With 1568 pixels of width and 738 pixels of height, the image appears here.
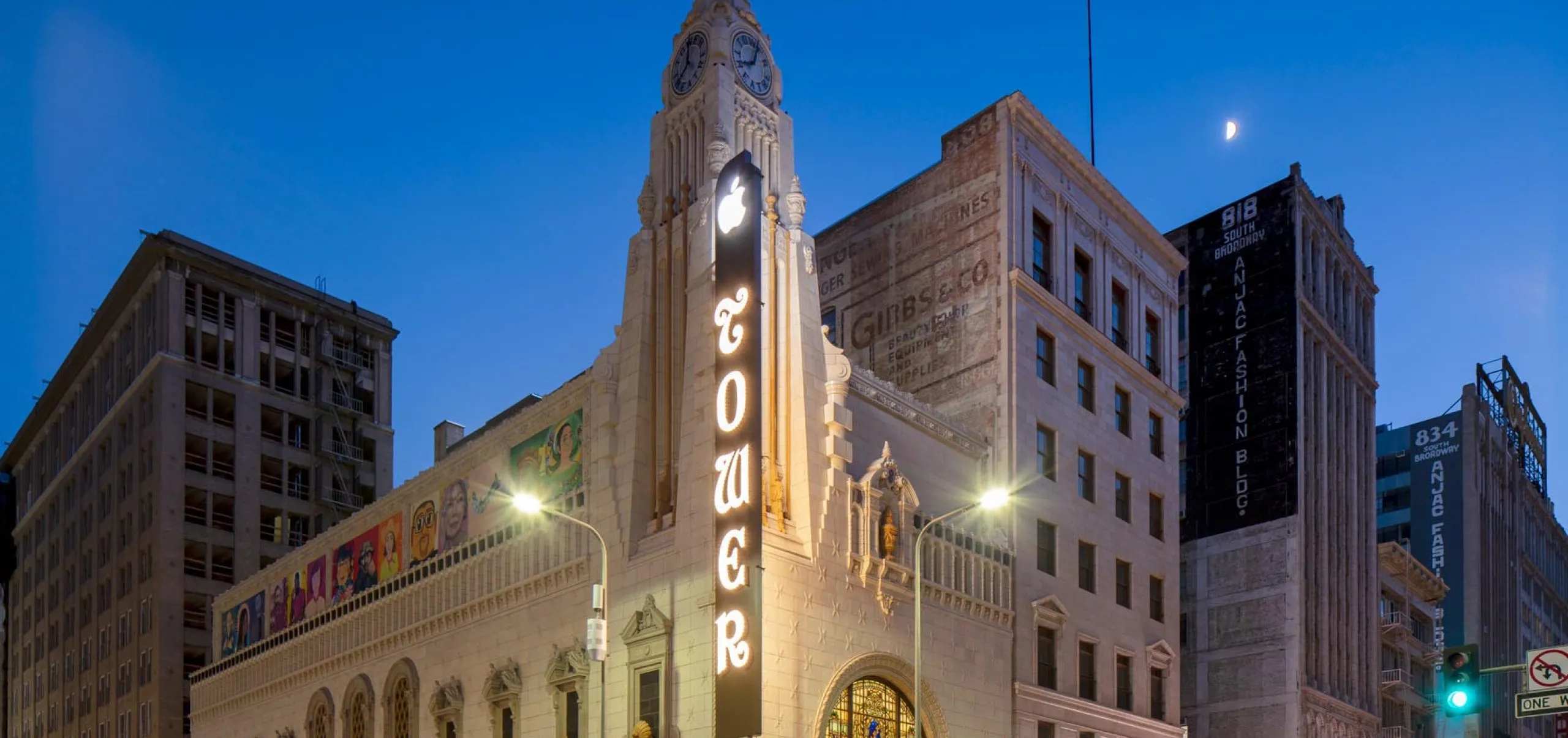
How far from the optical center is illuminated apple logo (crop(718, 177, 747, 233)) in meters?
39.5

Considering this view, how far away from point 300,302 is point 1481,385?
83.9 meters

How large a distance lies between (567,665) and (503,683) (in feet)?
12.6

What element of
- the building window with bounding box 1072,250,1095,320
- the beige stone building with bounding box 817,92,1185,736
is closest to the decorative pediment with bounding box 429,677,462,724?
the beige stone building with bounding box 817,92,1185,736

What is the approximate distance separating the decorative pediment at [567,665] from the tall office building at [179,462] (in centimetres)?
4884

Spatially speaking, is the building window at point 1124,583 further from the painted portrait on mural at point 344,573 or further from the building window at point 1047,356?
the painted portrait on mural at point 344,573

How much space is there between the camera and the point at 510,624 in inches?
1799

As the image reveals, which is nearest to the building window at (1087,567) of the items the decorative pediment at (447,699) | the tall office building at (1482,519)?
the decorative pediment at (447,699)

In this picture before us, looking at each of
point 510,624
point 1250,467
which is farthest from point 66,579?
point 1250,467

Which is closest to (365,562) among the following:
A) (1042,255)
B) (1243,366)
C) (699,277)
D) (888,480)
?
(699,277)

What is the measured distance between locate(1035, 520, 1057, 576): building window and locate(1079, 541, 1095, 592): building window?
182 cm

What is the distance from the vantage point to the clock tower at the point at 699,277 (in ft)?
130

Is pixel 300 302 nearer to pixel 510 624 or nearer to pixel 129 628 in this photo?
pixel 129 628

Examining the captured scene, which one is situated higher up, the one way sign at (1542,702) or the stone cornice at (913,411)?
the stone cornice at (913,411)

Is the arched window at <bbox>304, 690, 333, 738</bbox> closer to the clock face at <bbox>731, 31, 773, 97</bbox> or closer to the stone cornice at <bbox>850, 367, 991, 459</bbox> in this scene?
the stone cornice at <bbox>850, 367, 991, 459</bbox>
